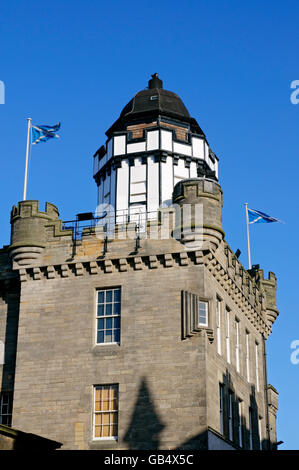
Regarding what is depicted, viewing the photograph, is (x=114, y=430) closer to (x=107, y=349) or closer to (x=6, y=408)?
(x=107, y=349)

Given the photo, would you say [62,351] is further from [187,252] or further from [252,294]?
[252,294]

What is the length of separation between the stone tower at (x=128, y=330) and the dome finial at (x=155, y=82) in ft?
41.5

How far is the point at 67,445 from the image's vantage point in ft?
112

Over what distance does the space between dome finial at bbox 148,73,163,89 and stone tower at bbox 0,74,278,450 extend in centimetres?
1266

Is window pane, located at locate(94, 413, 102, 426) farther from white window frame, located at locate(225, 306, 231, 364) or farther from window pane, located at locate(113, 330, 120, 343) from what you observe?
white window frame, located at locate(225, 306, 231, 364)

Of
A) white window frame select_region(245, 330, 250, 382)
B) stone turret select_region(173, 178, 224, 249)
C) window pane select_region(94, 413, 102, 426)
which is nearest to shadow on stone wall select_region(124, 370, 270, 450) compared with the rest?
window pane select_region(94, 413, 102, 426)

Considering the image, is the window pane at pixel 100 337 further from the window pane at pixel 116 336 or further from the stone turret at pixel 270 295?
the stone turret at pixel 270 295

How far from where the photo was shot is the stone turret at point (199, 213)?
35.8 meters

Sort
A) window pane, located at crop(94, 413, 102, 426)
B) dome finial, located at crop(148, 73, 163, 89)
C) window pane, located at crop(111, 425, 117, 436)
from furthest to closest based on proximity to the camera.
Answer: dome finial, located at crop(148, 73, 163, 89)
window pane, located at crop(94, 413, 102, 426)
window pane, located at crop(111, 425, 117, 436)

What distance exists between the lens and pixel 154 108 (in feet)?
156

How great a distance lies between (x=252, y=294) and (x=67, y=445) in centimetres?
1405

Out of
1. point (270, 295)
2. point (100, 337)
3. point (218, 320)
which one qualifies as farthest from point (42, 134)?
point (270, 295)

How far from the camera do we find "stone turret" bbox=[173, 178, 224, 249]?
3575cm
